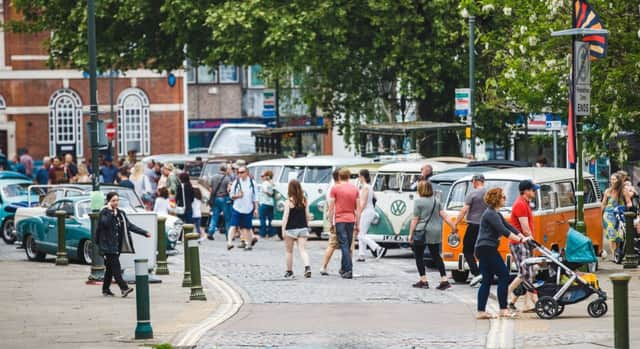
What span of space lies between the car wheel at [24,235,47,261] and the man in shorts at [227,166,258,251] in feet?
12.3

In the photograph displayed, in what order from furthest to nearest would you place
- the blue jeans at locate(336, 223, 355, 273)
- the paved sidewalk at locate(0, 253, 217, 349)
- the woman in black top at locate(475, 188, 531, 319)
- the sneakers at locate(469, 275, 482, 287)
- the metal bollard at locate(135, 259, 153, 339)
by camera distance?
the blue jeans at locate(336, 223, 355, 273)
the sneakers at locate(469, 275, 482, 287)
the woman in black top at locate(475, 188, 531, 319)
the paved sidewalk at locate(0, 253, 217, 349)
the metal bollard at locate(135, 259, 153, 339)

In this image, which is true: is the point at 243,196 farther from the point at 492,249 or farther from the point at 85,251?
the point at 492,249

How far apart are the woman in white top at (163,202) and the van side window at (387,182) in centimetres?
418

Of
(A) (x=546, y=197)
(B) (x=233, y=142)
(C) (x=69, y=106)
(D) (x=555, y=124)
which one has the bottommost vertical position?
(A) (x=546, y=197)

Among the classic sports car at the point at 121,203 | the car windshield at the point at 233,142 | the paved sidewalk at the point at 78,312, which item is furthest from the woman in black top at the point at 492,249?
the car windshield at the point at 233,142

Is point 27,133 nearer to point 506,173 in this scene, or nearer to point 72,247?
point 72,247

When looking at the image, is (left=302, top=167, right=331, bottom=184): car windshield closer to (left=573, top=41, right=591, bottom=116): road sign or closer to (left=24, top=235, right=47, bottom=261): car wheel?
(left=24, top=235, right=47, bottom=261): car wheel

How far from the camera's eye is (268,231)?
33.4 metres

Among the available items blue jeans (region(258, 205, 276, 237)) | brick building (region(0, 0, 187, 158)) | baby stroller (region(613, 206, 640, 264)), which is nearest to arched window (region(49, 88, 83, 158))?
brick building (region(0, 0, 187, 158))

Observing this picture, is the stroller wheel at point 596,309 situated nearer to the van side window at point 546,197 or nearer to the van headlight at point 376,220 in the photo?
the van side window at point 546,197

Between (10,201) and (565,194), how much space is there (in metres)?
15.6

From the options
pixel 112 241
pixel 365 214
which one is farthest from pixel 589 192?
pixel 112 241

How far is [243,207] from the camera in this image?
29.0m

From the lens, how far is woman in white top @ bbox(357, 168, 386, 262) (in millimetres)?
26297
